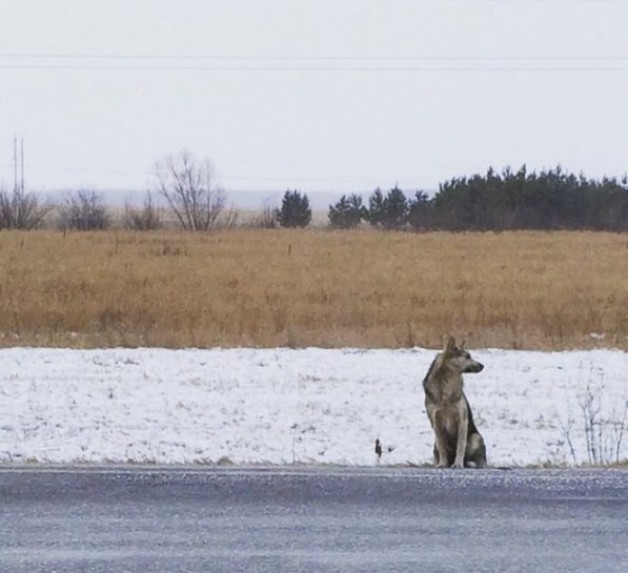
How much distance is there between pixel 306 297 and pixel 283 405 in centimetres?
1133

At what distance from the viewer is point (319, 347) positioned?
63.9 ft

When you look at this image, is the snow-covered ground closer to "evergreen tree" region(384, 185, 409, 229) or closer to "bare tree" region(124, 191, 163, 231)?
"bare tree" region(124, 191, 163, 231)

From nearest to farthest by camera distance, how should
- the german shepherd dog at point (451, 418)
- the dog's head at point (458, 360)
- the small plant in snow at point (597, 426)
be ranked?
the german shepherd dog at point (451, 418), the dog's head at point (458, 360), the small plant in snow at point (597, 426)

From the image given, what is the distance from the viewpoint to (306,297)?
86.6ft

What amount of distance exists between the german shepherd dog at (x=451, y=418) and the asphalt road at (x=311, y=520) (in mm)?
1050

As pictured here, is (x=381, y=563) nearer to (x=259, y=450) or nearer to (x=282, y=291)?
(x=259, y=450)

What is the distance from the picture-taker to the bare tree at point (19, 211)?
256 ft

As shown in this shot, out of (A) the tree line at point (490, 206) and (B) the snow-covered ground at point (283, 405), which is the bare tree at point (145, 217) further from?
(B) the snow-covered ground at point (283, 405)

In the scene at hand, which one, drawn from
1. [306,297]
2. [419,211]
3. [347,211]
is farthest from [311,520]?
[347,211]

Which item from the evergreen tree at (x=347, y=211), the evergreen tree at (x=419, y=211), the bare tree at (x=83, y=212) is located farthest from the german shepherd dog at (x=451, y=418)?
the evergreen tree at (x=347, y=211)

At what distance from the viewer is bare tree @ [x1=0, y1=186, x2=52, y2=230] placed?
78.1 meters

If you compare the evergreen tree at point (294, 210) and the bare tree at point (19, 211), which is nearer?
the bare tree at point (19, 211)

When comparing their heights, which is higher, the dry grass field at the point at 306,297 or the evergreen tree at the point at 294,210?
the evergreen tree at the point at 294,210

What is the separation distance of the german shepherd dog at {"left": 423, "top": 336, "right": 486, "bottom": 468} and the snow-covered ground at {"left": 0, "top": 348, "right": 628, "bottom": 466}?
1.73 metres
